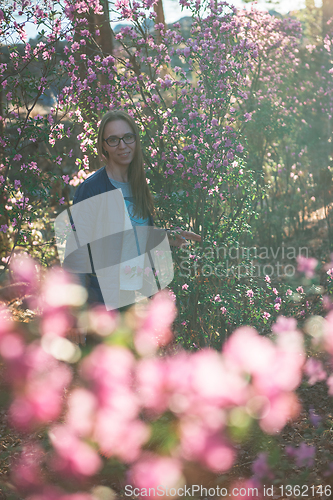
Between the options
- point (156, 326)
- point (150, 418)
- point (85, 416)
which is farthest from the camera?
point (156, 326)

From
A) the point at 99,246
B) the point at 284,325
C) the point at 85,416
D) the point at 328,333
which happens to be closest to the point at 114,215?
the point at 99,246

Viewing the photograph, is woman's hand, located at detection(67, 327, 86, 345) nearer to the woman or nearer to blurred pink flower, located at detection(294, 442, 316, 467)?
the woman

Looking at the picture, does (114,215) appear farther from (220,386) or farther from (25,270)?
(25,270)

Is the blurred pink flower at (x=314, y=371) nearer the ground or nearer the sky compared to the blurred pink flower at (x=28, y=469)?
nearer the ground

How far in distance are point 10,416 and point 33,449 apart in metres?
0.59

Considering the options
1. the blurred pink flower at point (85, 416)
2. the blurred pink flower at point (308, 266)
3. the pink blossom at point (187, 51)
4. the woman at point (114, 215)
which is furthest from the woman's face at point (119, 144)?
the blurred pink flower at point (308, 266)

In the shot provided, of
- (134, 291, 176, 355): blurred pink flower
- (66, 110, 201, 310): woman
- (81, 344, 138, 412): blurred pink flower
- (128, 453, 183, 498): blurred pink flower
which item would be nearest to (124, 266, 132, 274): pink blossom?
(66, 110, 201, 310): woman

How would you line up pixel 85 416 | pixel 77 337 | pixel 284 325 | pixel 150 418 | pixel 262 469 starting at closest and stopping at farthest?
pixel 262 469
pixel 85 416
pixel 150 418
pixel 284 325
pixel 77 337

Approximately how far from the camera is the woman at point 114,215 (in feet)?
7.49

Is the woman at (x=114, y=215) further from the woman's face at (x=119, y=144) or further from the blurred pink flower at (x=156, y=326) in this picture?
the blurred pink flower at (x=156, y=326)

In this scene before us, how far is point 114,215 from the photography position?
7.63 ft

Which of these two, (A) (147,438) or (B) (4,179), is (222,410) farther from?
(B) (4,179)

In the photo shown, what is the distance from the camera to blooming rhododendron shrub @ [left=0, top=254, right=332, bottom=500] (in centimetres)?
240

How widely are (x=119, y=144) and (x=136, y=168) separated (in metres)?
0.17
